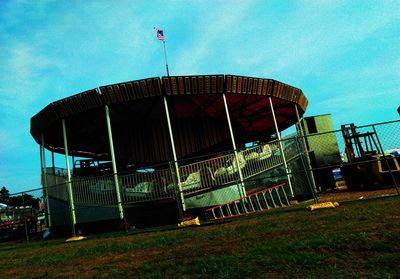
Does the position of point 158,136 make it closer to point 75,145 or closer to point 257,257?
point 75,145

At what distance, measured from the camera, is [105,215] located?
1192 cm

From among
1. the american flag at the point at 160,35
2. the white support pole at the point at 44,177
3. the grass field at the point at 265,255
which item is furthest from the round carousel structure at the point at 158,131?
the american flag at the point at 160,35

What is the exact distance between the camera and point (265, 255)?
4.10 meters

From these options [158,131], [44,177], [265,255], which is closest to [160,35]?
[158,131]

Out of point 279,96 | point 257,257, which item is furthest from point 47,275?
point 279,96

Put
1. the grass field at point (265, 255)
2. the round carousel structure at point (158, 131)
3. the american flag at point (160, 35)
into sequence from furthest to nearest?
the american flag at point (160, 35)
the round carousel structure at point (158, 131)
the grass field at point (265, 255)

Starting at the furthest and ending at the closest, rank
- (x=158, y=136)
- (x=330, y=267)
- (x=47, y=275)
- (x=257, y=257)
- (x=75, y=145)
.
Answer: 1. (x=75, y=145)
2. (x=158, y=136)
3. (x=47, y=275)
4. (x=257, y=257)
5. (x=330, y=267)

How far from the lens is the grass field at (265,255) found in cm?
344

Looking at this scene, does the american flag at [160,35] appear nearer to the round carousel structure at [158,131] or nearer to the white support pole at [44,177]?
the round carousel structure at [158,131]

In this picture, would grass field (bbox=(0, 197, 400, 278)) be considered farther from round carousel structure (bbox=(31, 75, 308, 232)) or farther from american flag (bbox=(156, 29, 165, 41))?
american flag (bbox=(156, 29, 165, 41))

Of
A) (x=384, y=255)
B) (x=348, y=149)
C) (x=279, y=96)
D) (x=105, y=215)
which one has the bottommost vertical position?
(x=384, y=255)

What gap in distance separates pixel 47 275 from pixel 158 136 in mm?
13689

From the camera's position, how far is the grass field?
3.44m

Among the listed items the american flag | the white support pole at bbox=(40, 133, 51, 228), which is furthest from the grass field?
the american flag
